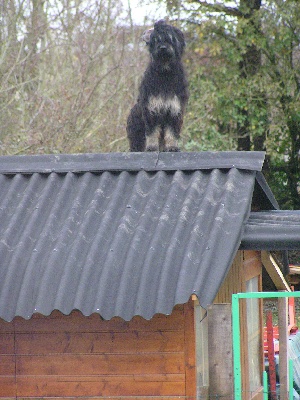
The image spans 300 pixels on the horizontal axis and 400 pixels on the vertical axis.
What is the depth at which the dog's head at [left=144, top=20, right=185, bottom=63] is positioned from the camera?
7.16 m

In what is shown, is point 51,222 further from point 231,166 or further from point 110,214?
point 231,166

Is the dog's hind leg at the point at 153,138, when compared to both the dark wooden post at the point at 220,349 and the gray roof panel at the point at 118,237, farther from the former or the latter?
the dark wooden post at the point at 220,349

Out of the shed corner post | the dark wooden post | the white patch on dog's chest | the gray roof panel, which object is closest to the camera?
the shed corner post

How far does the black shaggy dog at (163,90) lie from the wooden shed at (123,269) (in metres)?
0.82

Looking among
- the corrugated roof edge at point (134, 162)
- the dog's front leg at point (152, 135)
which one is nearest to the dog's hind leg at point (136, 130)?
the dog's front leg at point (152, 135)

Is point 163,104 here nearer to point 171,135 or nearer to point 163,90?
point 163,90

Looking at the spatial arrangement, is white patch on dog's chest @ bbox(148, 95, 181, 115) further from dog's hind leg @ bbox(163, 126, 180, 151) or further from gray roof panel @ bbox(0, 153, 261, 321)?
gray roof panel @ bbox(0, 153, 261, 321)

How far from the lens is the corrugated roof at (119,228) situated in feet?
18.1

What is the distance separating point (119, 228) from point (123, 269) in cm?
50

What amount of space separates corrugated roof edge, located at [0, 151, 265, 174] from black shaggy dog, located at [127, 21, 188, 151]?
80cm

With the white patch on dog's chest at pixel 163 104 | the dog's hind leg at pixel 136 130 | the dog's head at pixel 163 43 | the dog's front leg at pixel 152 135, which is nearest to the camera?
the dog's head at pixel 163 43

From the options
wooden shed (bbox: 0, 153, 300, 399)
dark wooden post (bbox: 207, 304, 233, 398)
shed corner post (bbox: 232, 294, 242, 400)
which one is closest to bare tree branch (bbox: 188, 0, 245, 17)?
wooden shed (bbox: 0, 153, 300, 399)

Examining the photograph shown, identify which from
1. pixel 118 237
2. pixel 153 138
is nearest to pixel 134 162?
pixel 153 138

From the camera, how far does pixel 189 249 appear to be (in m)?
5.70
